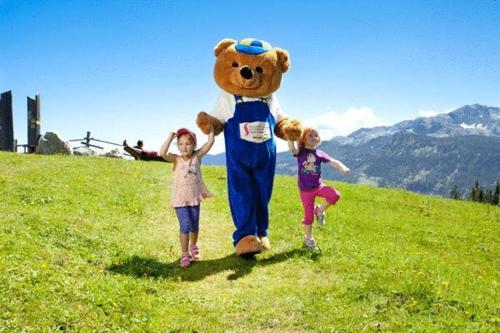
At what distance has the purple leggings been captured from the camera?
981cm

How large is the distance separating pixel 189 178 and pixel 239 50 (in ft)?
9.08

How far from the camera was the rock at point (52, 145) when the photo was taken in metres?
30.6

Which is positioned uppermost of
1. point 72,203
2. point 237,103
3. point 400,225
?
point 237,103

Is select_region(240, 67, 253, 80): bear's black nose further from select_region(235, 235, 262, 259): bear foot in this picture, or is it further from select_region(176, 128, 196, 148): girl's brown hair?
select_region(235, 235, 262, 259): bear foot

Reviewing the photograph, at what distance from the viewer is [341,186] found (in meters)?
26.5

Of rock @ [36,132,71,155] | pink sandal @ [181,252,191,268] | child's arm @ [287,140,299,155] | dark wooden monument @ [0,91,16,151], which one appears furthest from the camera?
dark wooden monument @ [0,91,16,151]

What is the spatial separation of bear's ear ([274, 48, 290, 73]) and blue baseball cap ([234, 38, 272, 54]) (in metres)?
0.25

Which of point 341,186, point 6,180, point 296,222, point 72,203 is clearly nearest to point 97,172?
point 6,180

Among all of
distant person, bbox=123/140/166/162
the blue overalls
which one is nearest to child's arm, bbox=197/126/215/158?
the blue overalls

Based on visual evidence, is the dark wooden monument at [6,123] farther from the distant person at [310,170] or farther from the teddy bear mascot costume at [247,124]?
the distant person at [310,170]

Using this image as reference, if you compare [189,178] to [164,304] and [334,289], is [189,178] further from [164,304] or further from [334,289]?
[334,289]

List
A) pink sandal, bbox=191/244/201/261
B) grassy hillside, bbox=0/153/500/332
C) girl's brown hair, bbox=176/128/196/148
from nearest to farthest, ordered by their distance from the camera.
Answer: grassy hillside, bbox=0/153/500/332, girl's brown hair, bbox=176/128/196/148, pink sandal, bbox=191/244/201/261

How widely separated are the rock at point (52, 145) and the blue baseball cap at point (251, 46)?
75.8ft

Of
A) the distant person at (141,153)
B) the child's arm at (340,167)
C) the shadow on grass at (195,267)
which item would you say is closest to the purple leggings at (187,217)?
the shadow on grass at (195,267)
